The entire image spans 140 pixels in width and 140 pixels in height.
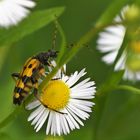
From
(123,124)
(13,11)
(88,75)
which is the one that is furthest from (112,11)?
Answer: (88,75)

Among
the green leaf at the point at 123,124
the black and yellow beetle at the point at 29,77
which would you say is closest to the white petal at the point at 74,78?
the black and yellow beetle at the point at 29,77

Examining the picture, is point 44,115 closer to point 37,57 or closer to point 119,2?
point 37,57

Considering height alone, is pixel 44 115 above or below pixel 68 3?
below

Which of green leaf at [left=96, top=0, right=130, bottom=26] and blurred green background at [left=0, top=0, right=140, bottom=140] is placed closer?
green leaf at [left=96, top=0, right=130, bottom=26]

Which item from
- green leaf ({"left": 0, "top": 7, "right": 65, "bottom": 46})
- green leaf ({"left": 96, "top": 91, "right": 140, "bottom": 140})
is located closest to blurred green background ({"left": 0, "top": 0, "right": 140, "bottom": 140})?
green leaf ({"left": 96, "top": 91, "right": 140, "bottom": 140})

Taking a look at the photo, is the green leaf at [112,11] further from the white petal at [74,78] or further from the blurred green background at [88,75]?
the blurred green background at [88,75]

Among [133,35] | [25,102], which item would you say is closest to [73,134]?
[25,102]

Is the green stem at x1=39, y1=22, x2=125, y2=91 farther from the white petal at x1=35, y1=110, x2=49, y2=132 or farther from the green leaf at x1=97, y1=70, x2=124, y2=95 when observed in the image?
the green leaf at x1=97, y1=70, x2=124, y2=95
